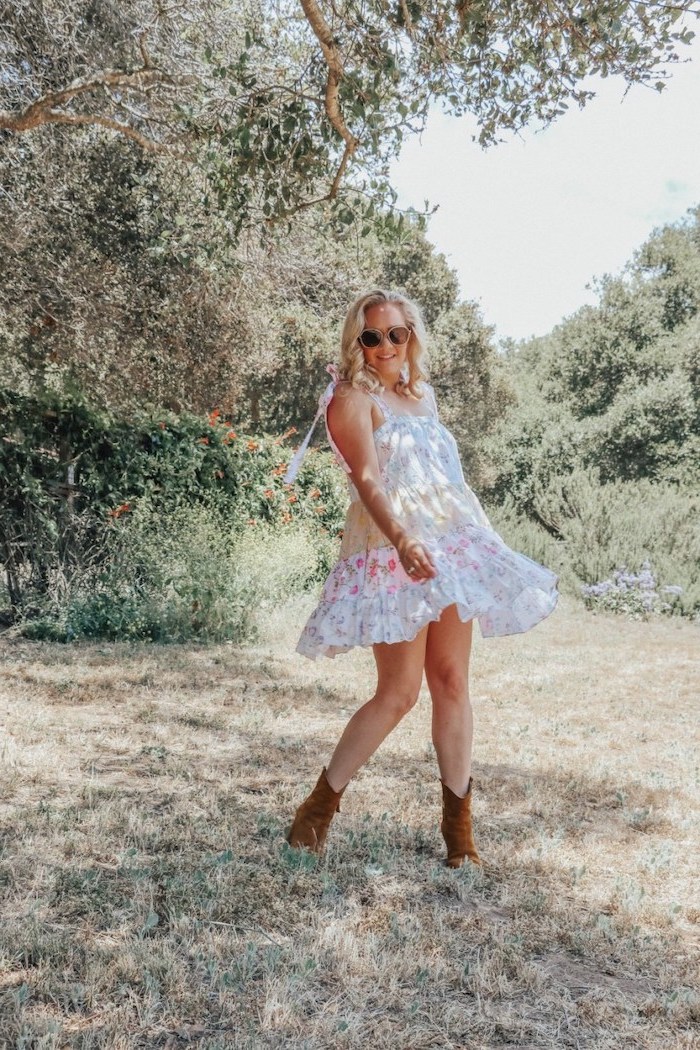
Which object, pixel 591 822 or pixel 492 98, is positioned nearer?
pixel 591 822

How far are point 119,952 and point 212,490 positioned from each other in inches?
278

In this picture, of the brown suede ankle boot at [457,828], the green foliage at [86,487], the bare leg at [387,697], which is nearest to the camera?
the bare leg at [387,697]

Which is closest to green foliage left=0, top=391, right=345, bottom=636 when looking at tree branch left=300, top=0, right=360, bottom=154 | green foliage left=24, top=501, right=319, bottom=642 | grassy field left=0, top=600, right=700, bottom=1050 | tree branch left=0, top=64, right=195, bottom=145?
green foliage left=24, top=501, right=319, bottom=642

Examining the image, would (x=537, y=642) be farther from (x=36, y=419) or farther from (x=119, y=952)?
(x=119, y=952)

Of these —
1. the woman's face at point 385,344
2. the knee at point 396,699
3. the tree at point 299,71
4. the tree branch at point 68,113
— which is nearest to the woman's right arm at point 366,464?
the woman's face at point 385,344

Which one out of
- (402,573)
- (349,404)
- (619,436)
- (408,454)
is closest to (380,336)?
(349,404)

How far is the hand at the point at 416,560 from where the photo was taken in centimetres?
293

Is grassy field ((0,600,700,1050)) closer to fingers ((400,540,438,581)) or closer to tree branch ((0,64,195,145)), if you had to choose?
fingers ((400,540,438,581))

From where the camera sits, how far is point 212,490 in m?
9.41

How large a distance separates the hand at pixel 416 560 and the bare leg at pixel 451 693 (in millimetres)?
283

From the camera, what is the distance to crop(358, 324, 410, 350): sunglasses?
3.30m

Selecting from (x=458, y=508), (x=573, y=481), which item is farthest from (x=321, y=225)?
(x=573, y=481)

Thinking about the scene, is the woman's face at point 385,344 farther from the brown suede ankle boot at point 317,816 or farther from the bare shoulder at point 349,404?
the brown suede ankle boot at point 317,816

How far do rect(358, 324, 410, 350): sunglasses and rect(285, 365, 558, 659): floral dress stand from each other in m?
0.16
